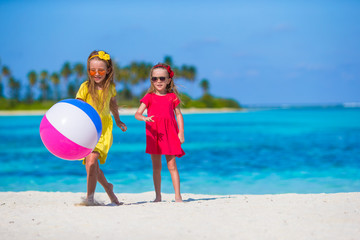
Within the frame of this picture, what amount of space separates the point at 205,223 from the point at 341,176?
7.69m

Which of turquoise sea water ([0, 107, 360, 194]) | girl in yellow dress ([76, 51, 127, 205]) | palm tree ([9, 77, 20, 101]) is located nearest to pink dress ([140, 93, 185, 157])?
girl in yellow dress ([76, 51, 127, 205])

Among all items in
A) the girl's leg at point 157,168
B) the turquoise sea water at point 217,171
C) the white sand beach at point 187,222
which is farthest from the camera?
the turquoise sea water at point 217,171

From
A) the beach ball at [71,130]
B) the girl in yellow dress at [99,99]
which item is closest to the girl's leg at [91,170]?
the girl in yellow dress at [99,99]

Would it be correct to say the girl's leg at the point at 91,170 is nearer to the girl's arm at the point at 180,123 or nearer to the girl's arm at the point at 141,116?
the girl's arm at the point at 141,116

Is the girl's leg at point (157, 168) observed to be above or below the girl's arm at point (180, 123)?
below

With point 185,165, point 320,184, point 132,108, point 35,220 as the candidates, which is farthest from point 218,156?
point 132,108

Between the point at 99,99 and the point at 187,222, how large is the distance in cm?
204

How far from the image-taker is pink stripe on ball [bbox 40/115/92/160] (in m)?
4.94

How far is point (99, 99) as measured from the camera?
555cm

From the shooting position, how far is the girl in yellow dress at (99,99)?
18.0ft

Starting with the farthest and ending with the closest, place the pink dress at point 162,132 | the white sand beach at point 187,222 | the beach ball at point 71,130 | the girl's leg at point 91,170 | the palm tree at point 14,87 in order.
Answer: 1. the palm tree at point 14,87
2. the pink dress at point 162,132
3. the girl's leg at point 91,170
4. the beach ball at point 71,130
5. the white sand beach at point 187,222

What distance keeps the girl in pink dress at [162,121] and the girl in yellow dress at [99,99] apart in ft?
1.30

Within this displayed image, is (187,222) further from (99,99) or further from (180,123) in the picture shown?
(99,99)

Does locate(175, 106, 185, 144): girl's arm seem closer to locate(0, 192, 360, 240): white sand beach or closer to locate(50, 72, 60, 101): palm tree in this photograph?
locate(0, 192, 360, 240): white sand beach
